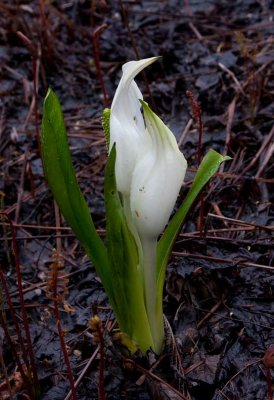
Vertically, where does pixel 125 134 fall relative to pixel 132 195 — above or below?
above

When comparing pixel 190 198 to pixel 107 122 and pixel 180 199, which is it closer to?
pixel 107 122

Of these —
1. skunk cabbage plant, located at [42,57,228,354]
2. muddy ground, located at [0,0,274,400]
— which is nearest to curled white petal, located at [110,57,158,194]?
skunk cabbage plant, located at [42,57,228,354]

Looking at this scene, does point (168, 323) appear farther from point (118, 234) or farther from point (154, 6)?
point (154, 6)

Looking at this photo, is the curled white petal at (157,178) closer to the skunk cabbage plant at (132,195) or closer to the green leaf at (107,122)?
the skunk cabbage plant at (132,195)

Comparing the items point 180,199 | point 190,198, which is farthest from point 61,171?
point 180,199

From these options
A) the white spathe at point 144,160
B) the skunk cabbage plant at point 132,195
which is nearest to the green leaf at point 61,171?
the skunk cabbage plant at point 132,195

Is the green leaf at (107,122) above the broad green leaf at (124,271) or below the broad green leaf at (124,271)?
above

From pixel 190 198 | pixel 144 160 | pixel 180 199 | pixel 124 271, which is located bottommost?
pixel 180 199
